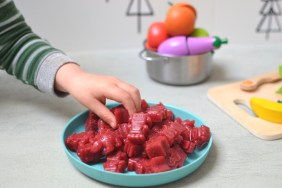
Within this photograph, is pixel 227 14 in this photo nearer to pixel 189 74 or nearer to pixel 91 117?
pixel 189 74

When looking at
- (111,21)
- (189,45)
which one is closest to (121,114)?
(189,45)

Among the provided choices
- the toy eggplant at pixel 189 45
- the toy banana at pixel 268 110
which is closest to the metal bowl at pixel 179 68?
the toy eggplant at pixel 189 45

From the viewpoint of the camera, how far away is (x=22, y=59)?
0.74 m

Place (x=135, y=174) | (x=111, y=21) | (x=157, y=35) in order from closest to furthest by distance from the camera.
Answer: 1. (x=135, y=174)
2. (x=157, y=35)
3. (x=111, y=21)

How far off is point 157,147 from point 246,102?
336 millimetres

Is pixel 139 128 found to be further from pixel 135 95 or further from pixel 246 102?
pixel 246 102

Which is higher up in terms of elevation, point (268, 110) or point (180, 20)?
point (180, 20)

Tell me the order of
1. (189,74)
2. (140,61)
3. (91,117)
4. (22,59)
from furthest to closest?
1. (140,61)
2. (189,74)
3. (22,59)
4. (91,117)

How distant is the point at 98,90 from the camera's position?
62cm

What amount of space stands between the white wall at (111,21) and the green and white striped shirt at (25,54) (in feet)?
0.81

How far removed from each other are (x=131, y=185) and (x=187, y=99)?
1.14 feet

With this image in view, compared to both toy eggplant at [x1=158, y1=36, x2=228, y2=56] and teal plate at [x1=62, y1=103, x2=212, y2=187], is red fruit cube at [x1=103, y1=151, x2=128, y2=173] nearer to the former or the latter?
teal plate at [x1=62, y1=103, x2=212, y2=187]

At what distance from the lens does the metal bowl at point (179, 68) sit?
2.71 ft

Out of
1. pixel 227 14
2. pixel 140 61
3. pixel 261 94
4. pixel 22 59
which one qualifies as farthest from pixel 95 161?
pixel 227 14
